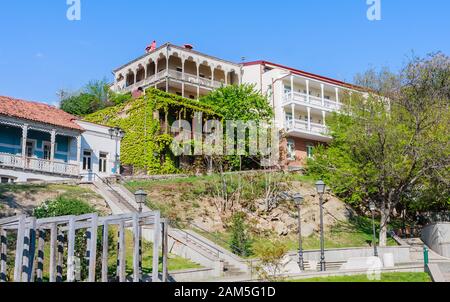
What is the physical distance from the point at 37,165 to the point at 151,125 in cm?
1075

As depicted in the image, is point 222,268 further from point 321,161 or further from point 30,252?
point 321,161

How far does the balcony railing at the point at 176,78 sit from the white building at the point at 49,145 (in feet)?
33.7

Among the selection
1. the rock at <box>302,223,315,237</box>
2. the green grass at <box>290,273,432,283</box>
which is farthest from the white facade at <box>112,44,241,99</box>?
the green grass at <box>290,273,432,283</box>

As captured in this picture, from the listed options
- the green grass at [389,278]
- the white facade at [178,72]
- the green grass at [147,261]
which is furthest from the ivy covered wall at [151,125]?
the green grass at [389,278]

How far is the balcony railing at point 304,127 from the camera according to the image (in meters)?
49.3

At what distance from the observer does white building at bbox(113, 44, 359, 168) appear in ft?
162

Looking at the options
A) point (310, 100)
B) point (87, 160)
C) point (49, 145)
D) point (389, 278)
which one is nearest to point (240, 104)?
point (310, 100)

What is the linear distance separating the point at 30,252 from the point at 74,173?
20.9 m

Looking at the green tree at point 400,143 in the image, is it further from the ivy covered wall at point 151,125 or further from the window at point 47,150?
the window at point 47,150

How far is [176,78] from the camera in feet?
159

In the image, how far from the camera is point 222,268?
20516 millimetres

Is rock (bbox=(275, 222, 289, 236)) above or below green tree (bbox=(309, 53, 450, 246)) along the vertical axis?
below

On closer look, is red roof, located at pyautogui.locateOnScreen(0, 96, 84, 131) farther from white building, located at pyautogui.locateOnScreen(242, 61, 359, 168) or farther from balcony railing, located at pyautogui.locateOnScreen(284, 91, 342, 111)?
balcony railing, located at pyautogui.locateOnScreen(284, 91, 342, 111)

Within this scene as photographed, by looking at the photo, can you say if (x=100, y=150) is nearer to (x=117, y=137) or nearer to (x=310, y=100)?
(x=117, y=137)
